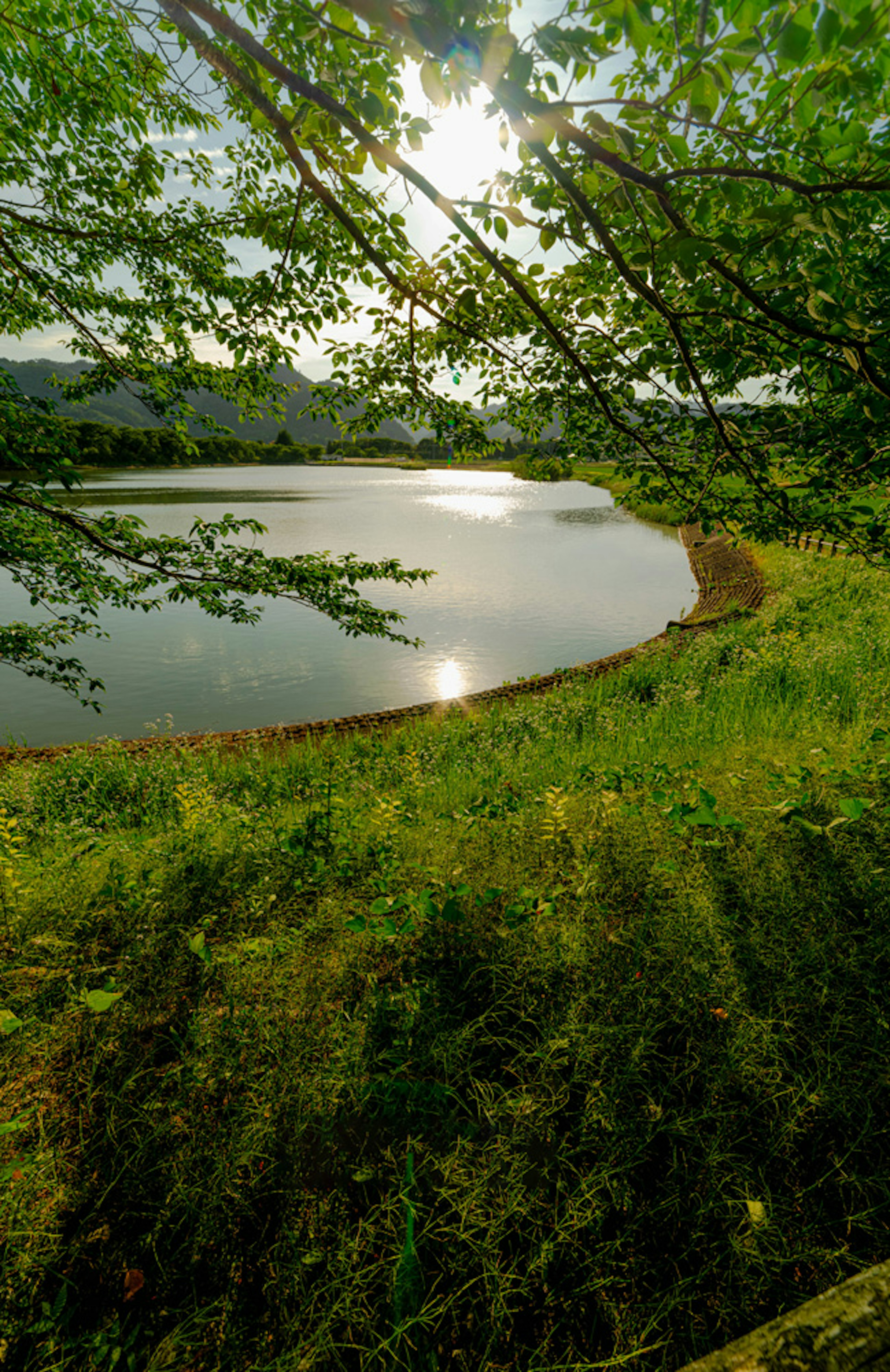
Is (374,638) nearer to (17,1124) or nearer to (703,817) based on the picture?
(703,817)

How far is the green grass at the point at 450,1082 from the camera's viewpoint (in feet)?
5.18

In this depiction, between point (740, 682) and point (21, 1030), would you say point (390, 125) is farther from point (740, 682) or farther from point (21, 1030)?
→ point (740, 682)

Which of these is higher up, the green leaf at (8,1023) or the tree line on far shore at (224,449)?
the tree line on far shore at (224,449)

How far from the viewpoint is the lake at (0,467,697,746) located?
1152 centimetres

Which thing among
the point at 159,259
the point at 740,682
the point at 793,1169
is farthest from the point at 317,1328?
the point at 740,682

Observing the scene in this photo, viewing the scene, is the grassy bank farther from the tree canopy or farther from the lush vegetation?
the lush vegetation

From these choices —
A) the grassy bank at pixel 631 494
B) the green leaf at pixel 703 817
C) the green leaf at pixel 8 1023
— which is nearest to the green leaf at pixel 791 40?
the grassy bank at pixel 631 494

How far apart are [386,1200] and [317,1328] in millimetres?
356

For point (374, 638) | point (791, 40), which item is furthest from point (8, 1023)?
point (374, 638)

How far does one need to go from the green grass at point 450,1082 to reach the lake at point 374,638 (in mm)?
4308

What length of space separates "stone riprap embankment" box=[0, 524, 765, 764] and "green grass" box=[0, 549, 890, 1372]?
8.81 feet

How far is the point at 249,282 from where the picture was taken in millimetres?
5000

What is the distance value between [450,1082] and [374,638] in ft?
45.5

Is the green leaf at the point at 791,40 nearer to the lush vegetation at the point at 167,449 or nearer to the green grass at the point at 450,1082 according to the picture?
the green grass at the point at 450,1082
